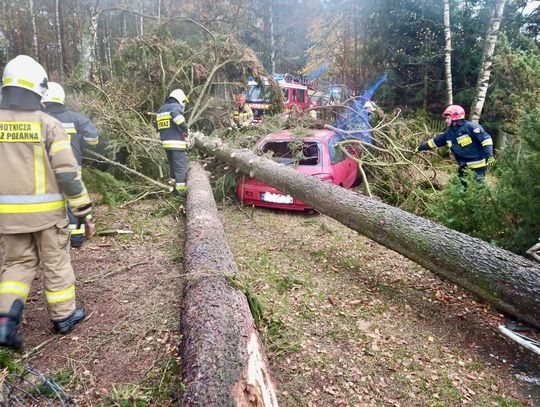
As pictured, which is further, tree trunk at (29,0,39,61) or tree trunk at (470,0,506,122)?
tree trunk at (29,0,39,61)

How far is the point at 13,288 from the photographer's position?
258cm

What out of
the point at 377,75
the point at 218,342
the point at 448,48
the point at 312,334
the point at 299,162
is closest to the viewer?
the point at 218,342

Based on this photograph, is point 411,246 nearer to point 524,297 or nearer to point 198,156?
point 524,297

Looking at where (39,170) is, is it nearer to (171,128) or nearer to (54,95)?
(54,95)

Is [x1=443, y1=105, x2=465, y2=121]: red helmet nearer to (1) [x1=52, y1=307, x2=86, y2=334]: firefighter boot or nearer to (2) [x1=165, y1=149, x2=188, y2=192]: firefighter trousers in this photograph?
(2) [x1=165, y1=149, x2=188, y2=192]: firefighter trousers

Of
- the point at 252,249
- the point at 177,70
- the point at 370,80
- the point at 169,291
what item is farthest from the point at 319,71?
the point at 169,291

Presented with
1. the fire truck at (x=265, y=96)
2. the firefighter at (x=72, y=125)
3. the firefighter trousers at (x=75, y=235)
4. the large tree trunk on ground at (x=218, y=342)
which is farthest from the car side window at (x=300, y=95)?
the large tree trunk on ground at (x=218, y=342)

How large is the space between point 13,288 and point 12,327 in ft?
0.87

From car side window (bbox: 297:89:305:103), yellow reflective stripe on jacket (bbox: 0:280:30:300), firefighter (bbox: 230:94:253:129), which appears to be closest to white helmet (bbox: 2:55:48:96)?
yellow reflective stripe on jacket (bbox: 0:280:30:300)

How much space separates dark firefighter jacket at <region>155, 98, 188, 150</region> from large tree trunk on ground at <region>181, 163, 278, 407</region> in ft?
10.6

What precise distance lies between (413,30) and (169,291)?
1306cm

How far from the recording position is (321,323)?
313 cm

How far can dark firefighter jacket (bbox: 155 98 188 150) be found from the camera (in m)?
6.25

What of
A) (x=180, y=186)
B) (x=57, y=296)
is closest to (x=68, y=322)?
(x=57, y=296)
